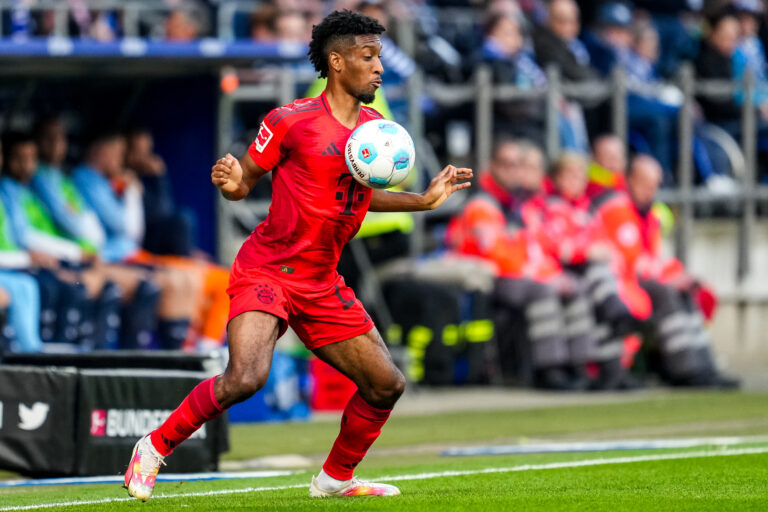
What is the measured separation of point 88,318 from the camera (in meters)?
12.3

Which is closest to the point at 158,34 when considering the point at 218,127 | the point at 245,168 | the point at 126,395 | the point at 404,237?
the point at 218,127

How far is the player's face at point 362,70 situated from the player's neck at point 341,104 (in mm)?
34

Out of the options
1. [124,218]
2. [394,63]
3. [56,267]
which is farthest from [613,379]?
[56,267]

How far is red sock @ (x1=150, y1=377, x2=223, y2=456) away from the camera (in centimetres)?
682

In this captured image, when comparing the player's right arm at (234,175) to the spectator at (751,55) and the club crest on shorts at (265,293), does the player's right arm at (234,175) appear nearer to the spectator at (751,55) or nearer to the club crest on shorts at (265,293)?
the club crest on shorts at (265,293)

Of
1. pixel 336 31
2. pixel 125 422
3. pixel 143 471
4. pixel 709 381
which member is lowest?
pixel 709 381

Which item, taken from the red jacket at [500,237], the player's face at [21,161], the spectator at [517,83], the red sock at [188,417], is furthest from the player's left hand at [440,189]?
the spectator at [517,83]

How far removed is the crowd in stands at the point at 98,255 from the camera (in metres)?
12.1

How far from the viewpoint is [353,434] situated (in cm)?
729

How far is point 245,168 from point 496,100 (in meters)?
9.21

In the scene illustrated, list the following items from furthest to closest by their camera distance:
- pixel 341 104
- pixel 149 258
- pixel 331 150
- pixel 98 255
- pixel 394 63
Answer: pixel 394 63
pixel 149 258
pixel 98 255
pixel 341 104
pixel 331 150

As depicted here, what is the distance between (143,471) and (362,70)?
1.99m

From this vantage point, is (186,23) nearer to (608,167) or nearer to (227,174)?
(608,167)

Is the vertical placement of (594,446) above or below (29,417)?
below
